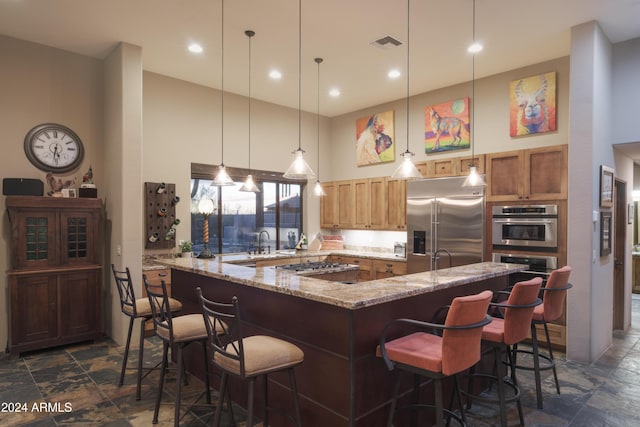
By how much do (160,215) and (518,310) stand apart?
4533 millimetres

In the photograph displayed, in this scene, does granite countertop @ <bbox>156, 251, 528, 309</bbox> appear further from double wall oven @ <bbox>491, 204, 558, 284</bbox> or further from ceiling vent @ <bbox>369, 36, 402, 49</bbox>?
ceiling vent @ <bbox>369, 36, 402, 49</bbox>

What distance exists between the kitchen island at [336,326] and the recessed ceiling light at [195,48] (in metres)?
2.94

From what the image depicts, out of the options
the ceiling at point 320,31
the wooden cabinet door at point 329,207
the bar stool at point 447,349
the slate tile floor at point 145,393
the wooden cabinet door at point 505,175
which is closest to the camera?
the bar stool at point 447,349

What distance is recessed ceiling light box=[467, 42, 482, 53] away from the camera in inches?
178

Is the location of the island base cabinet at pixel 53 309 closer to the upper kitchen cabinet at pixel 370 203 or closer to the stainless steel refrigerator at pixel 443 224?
the upper kitchen cabinet at pixel 370 203

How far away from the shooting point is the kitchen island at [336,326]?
226 cm

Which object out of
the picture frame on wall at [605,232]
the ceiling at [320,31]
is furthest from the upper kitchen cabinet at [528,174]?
the ceiling at [320,31]

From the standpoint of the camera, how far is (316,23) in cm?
408

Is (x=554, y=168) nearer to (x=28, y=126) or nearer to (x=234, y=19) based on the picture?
(x=234, y=19)

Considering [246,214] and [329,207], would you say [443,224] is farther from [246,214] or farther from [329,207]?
[246,214]

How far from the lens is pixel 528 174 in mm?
4777

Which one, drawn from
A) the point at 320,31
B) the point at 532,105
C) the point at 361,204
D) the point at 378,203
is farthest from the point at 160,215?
the point at 532,105

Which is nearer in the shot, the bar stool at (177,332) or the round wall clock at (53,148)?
the bar stool at (177,332)

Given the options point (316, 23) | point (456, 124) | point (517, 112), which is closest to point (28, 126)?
point (316, 23)
